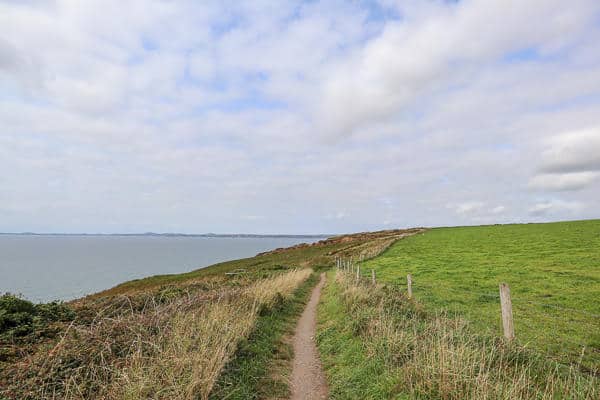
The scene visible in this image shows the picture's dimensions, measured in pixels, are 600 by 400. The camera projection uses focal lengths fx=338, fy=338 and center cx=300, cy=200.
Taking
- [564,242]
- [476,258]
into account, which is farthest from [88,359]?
[564,242]

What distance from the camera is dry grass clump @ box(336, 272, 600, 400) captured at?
218 inches

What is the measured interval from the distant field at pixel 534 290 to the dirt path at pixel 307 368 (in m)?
4.70

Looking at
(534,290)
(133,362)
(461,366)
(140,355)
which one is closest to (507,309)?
(461,366)

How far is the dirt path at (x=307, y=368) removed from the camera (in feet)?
24.0

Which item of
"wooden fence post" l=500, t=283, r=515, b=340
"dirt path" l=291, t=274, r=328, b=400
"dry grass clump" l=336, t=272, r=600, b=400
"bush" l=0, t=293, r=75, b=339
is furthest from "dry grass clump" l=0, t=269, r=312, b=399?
"wooden fence post" l=500, t=283, r=515, b=340

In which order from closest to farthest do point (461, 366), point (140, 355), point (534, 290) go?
point (461, 366) < point (140, 355) < point (534, 290)

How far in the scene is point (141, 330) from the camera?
7.72 metres

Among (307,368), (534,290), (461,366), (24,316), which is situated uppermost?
(24,316)

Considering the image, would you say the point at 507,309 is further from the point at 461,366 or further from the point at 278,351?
the point at 278,351

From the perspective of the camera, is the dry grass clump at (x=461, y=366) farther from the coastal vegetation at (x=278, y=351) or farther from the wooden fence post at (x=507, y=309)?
the wooden fence post at (x=507, y=309)

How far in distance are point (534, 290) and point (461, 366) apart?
15.5 metres

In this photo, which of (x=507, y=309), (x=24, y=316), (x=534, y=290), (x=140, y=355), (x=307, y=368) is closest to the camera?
(x=140, y=355)

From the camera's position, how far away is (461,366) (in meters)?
6.02

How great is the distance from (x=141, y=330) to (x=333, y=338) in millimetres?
5713
